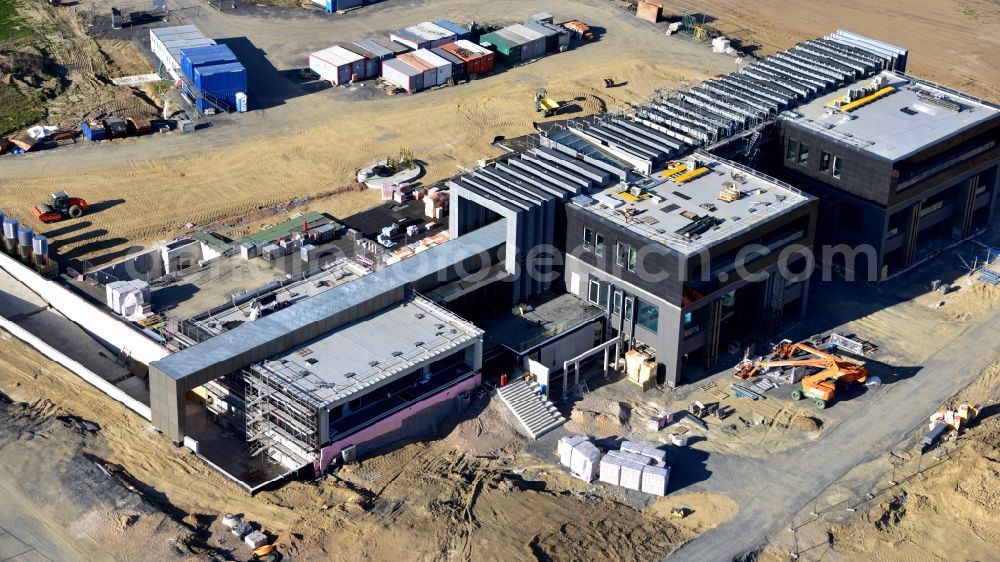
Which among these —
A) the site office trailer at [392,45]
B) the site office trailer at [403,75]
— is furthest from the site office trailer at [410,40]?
the site office trailer at [403,75]

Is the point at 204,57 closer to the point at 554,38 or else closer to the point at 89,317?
the point at 554,38

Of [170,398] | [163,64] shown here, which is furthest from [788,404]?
[163,64]

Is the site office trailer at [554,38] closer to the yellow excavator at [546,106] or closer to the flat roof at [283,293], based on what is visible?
the yellow excavator at [546,106]

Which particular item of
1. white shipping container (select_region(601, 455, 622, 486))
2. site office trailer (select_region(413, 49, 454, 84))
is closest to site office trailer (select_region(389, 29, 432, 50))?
site office trailer (select_region(413, 49, 454, 84))

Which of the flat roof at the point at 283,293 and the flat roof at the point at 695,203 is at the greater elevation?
the flat roof at the point at 695,203

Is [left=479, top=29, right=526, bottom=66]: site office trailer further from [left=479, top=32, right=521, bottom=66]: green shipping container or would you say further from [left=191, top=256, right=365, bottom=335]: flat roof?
[left=191, top=256, right=365, bottom=335]: flat roof

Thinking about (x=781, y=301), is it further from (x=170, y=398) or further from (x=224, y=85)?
(x=224, y=85)
